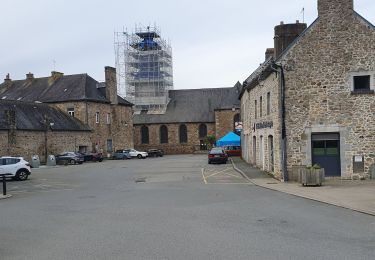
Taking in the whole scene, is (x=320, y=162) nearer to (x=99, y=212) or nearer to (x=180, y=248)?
(x=99, y=212)

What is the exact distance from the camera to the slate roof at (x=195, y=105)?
72.8 meters

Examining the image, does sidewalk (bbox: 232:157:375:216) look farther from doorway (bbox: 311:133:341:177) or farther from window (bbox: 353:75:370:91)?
window (bbox: 353:75:370:91)

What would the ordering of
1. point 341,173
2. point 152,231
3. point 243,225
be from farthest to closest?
point 341,173
point 243,225
point 152,231

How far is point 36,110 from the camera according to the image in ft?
166

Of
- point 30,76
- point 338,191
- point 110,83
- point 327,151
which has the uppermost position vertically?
point 30,76

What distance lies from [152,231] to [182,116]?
207ft

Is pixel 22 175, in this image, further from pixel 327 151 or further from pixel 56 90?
Answer: pixel 56 90

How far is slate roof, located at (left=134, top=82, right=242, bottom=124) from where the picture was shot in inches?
2867

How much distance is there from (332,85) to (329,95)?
51 cm

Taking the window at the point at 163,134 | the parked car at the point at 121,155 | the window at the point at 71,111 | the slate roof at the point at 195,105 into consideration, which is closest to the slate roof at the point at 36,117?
the window at the point at 71,111

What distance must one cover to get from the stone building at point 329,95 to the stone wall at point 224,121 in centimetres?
4649

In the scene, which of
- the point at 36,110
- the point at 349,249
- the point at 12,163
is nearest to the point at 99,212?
the point at 349,249

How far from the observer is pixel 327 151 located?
2316 cm

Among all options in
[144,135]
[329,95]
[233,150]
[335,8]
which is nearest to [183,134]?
[144,135]
